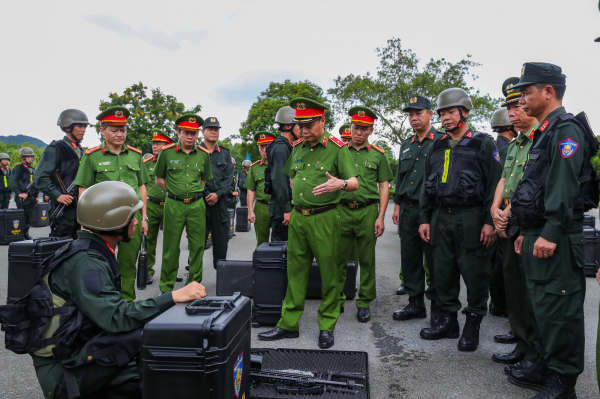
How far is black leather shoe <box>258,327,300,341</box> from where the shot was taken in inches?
160

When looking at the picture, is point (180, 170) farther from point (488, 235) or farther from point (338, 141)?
point (488, 235)

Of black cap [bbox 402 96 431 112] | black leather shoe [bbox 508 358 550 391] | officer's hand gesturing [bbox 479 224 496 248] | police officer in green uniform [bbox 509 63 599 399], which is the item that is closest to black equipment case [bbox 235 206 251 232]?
black cap [bbox 402 96 431 112]

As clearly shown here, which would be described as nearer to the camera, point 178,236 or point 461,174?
point 461,174

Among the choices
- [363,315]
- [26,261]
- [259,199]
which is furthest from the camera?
[259,199]

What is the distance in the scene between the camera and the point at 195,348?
1938 millimetres

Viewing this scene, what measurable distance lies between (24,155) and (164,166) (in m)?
8.23

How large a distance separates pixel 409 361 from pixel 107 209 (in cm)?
266

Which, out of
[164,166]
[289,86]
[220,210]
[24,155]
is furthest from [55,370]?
[289,86]

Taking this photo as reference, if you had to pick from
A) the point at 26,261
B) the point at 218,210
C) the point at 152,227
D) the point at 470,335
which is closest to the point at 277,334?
the point at 470,335

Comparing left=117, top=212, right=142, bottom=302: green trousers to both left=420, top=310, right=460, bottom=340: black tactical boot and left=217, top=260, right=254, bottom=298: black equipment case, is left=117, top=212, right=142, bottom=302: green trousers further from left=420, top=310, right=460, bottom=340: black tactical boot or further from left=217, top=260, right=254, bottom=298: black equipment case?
left=420, top=310, right=460, bottom=340: black tactical boot

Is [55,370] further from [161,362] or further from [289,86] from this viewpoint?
[289,86]

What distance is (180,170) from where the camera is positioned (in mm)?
5625

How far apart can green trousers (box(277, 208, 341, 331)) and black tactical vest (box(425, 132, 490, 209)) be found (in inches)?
37.6

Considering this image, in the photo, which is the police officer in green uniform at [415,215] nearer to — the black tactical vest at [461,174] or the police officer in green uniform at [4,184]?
the black tactical vest at [461,174]
